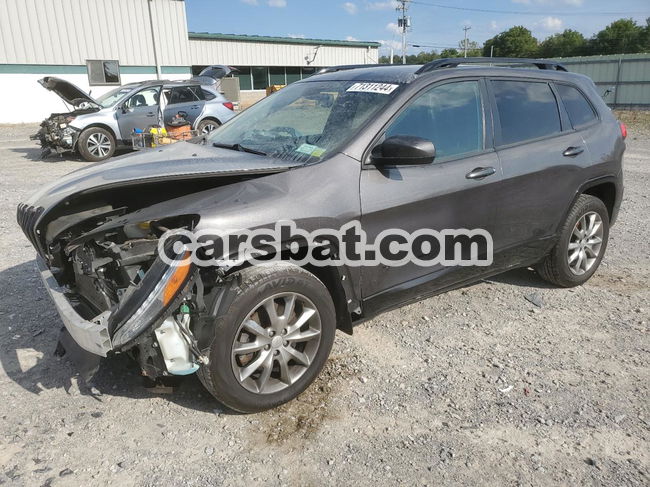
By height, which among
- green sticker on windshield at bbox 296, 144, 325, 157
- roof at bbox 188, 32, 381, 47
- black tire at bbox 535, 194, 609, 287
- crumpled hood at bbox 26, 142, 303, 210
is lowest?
black tire at bbox 535, 194, 609, 287

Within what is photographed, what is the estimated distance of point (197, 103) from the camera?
13.5 metres

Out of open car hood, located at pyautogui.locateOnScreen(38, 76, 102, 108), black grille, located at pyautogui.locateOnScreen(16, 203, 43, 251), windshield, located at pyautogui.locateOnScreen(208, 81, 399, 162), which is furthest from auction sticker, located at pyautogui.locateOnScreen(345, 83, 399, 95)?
open car hood, located at pyautogui.locateOnScreen(38, 76, 102, 108)

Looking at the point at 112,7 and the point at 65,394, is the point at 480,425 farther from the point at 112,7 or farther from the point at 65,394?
the point at 112,7

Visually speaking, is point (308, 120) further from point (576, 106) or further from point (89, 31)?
point (89, 31)

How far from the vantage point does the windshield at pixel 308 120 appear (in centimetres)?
314

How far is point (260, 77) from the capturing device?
121 ft

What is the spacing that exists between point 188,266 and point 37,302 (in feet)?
8.43

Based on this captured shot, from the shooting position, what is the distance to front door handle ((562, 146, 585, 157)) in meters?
4.02

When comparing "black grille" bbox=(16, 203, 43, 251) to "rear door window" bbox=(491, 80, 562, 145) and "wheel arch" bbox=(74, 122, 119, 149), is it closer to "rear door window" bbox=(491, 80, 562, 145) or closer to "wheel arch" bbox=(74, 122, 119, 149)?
"rear door window" bbox=(491, 80, 562, 145)

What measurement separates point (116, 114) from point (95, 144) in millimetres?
879

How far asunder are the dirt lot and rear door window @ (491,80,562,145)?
140 cm

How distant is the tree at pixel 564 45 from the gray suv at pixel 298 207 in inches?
2683

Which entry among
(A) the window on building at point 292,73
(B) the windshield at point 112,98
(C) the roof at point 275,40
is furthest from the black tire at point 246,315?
(A) the window on building at point 292,73

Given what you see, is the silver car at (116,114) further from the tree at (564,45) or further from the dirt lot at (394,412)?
the tree at (564,45)
